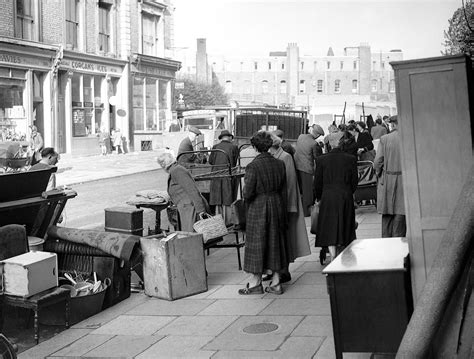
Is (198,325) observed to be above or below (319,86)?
below

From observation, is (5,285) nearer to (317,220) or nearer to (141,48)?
(317,220)

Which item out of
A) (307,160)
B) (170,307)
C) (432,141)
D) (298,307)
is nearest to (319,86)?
(307,160)

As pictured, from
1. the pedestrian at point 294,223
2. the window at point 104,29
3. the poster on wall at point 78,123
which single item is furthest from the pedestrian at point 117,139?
the pedestrian at point 294,223

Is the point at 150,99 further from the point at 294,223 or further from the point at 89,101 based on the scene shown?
the point at 294,223

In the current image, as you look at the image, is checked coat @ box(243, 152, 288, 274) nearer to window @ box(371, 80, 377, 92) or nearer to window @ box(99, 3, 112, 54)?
window @ box(99, 3, 112, 54)

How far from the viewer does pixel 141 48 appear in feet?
143

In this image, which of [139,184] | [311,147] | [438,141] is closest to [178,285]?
[438,141]

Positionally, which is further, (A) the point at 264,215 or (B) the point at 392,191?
(B) the point at 392,191

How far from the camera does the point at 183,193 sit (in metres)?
9.73

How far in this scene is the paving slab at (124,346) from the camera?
6508 mm

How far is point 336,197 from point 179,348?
3243mm

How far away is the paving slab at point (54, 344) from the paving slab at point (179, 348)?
96 cm

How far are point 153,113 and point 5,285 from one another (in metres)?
38.5

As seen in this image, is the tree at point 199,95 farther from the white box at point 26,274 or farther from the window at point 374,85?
the white box at point 26,274
